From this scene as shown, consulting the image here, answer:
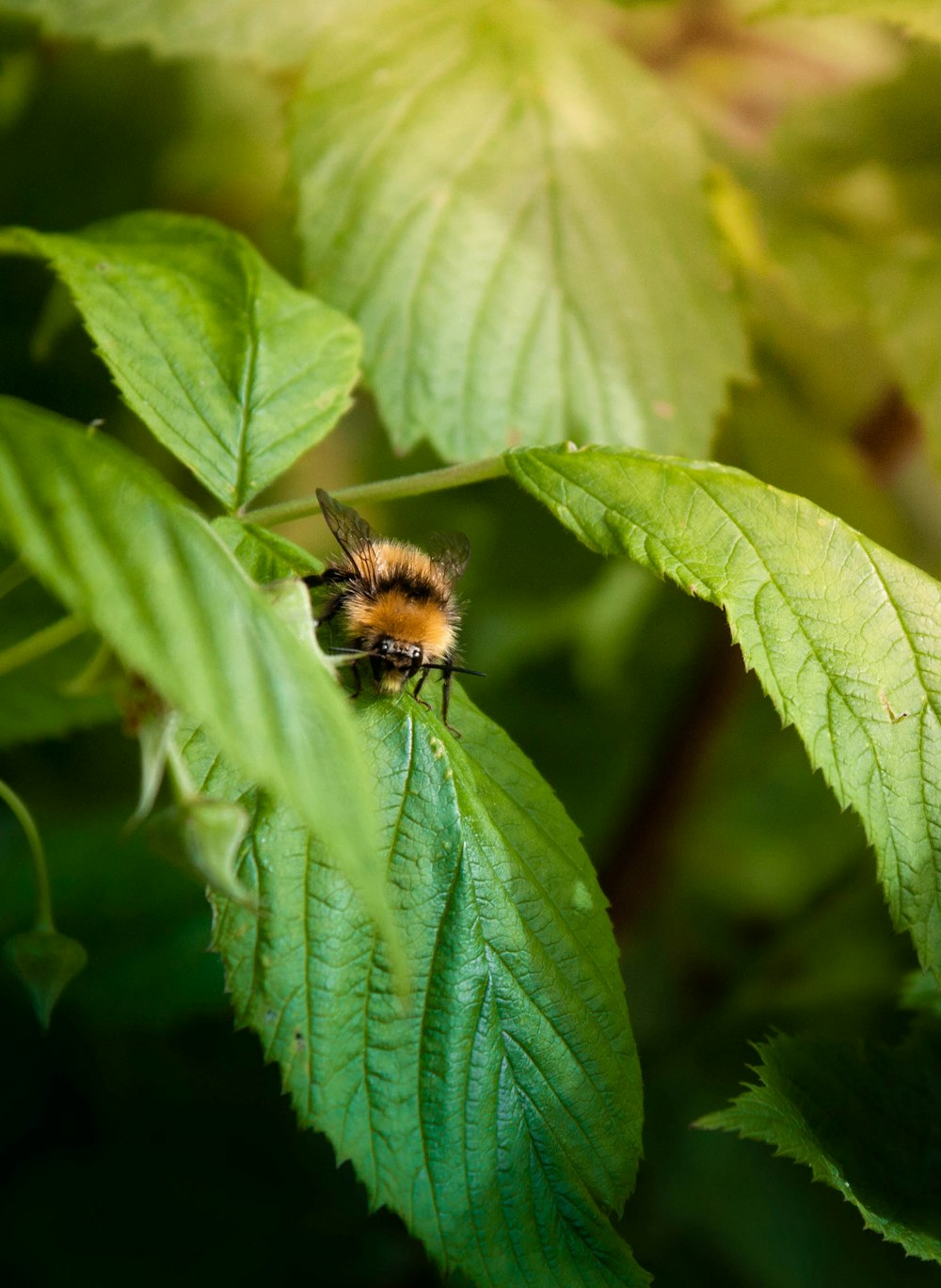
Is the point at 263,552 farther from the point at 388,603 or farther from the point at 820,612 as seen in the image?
the point at 820,612

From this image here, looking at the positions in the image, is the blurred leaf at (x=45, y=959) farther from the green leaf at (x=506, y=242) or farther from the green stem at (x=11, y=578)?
the green leaf at (x=506, y=242)

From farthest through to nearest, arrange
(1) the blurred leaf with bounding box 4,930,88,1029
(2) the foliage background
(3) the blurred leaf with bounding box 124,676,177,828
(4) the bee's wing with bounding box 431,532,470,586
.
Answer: (2) the foliage background
(4) the bee's wing with bounding box 431,532,470,586
(1) the blurred leaf with bounding box 4,930,88,1029
(3) the blurred leaf with bounding box 124,676,177,828

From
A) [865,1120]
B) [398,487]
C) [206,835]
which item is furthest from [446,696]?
[865,1120]

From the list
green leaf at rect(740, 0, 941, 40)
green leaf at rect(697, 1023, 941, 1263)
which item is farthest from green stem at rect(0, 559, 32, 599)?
green leaf at rect(740, 0, 941, 40)

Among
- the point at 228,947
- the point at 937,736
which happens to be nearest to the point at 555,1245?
the point at 228,947

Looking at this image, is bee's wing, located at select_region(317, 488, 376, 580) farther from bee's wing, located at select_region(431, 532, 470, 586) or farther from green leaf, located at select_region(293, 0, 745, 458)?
green leaf, located at select_region(293, 0, 745, 458)

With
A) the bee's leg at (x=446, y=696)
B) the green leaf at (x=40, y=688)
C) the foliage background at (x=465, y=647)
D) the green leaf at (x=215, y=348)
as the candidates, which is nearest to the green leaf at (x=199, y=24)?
the foliage background at (x=465, y=647)
